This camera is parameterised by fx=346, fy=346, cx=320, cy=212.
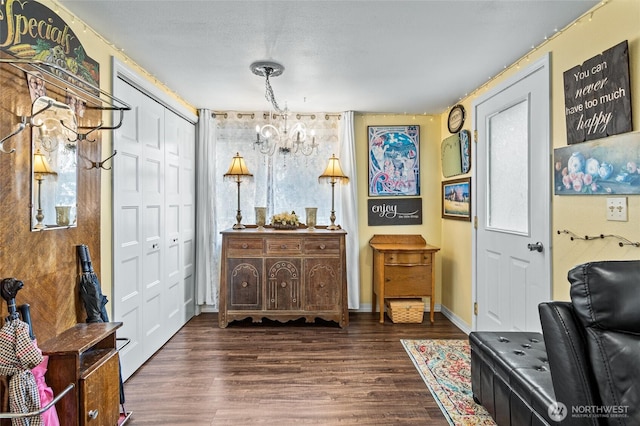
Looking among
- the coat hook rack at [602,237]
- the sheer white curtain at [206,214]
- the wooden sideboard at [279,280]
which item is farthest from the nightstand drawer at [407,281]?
the sheer white curtain at [206,214]

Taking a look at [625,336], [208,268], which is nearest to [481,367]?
[625,336]

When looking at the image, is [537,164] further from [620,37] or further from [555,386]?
[555,386]

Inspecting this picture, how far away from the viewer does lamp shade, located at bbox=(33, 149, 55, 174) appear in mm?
1686

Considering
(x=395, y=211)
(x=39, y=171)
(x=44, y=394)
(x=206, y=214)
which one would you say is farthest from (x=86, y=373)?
(x=395, y=211)

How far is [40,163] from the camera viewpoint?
171 centimetres

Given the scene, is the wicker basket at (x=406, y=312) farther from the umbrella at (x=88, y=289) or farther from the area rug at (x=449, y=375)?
the umbrella at (x=88, y=289)

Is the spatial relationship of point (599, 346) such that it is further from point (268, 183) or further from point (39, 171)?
point (268, 183)

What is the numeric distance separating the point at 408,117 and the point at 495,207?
65.1 inches

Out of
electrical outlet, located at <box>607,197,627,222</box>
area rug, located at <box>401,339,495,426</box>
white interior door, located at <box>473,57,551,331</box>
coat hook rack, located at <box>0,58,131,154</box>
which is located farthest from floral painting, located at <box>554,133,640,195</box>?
coat hook rack, located at <box>0,58,131,154</box>

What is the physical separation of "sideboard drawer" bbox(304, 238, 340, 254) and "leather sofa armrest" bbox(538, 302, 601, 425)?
240 cm

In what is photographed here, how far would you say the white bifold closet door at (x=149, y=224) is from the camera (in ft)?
8.10

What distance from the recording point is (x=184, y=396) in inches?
90.8

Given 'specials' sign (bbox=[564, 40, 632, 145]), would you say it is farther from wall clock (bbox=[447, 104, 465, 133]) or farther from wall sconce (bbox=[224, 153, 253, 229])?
wall sconce (bbox=[224, 153, 253, 229])

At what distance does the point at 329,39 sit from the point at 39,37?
1.57m
